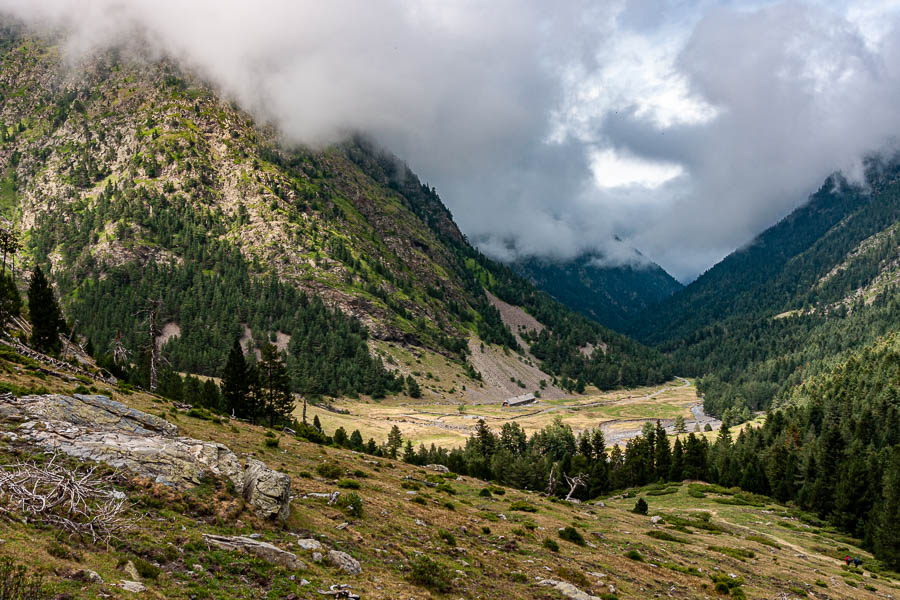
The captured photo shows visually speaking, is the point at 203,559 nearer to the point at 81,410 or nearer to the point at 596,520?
the point at 81,410

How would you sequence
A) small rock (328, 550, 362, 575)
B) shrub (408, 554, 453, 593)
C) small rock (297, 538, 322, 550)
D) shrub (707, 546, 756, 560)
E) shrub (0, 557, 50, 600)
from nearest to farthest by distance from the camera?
1. shrub (0, 557, 50, 600)
2. small rock (328, 550, 362, 575)
3. shrub (408, 554, 453, 593)
4. small rock (297, 538, 322, 550)
5. shrub (707, 546, 756, 560)

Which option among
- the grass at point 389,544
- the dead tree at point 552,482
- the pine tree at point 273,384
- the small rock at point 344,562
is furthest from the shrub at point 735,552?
the pine tree at point 273,384

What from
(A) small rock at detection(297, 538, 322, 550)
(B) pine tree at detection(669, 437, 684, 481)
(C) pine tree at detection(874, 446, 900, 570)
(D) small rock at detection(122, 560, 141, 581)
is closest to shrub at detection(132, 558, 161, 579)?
(D) small rock at detection(122, 560, 141, 581)

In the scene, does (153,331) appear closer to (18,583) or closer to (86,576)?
(86,576)

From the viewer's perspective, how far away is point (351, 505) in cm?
3102

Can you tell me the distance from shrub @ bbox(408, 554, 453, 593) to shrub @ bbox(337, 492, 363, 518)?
7.68 m

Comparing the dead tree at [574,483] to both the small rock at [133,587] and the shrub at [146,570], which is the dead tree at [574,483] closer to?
the shrub at [146,570]

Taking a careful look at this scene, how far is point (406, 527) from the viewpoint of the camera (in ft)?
100

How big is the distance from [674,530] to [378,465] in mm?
35010

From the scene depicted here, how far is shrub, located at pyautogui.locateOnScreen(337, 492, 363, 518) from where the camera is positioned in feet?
99.2

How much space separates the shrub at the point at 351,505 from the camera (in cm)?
3025

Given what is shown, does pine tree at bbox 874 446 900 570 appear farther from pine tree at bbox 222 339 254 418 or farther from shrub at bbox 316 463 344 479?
pine tree at bbox 222 339 254 418

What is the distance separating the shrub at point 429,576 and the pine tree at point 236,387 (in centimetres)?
7064

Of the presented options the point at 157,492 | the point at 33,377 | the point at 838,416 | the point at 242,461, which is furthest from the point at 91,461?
→ the point at 838,416
